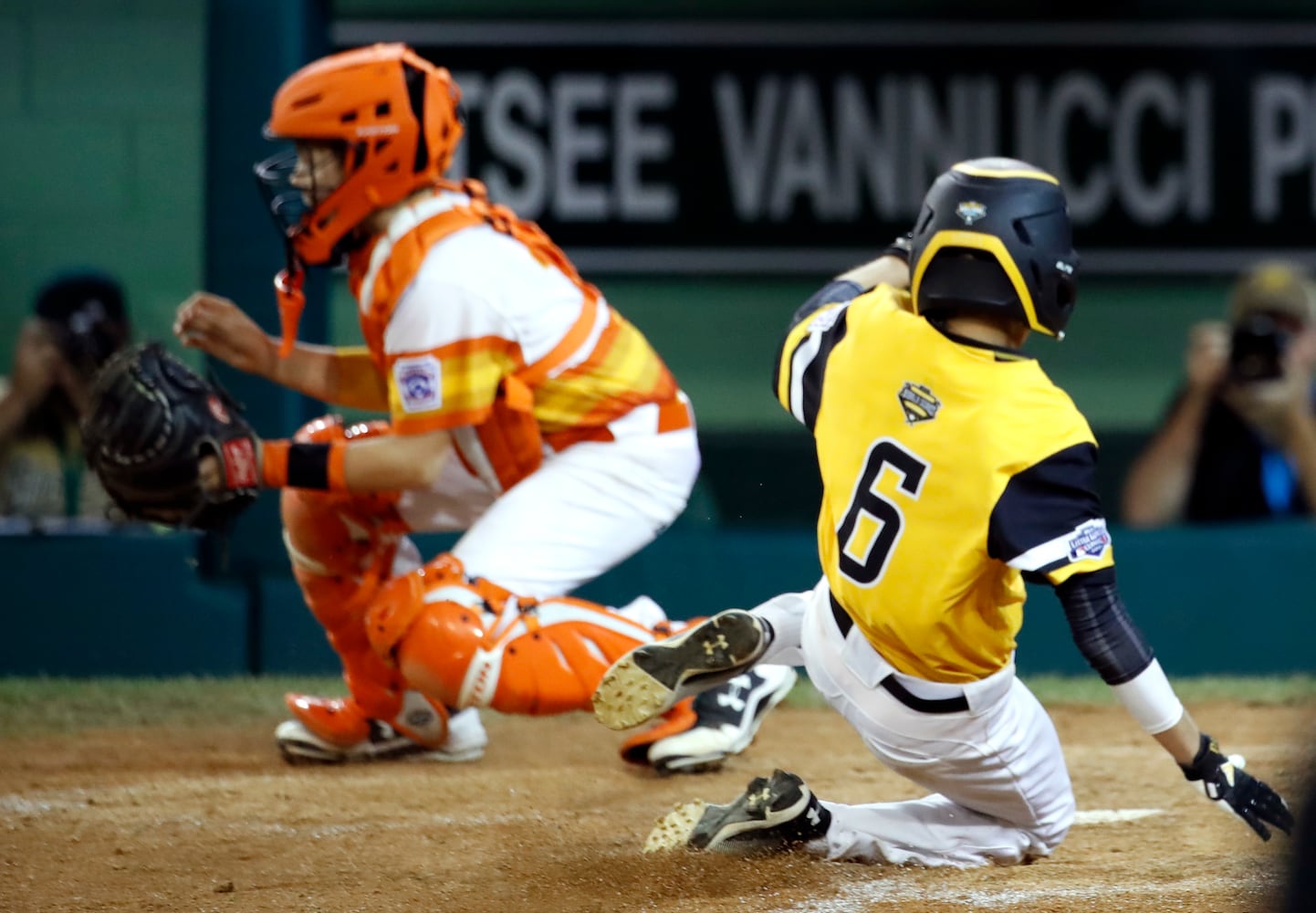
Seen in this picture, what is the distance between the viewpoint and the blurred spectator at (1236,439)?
234 inches

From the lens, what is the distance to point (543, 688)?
12.1 feet

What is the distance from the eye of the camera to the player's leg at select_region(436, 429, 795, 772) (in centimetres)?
387

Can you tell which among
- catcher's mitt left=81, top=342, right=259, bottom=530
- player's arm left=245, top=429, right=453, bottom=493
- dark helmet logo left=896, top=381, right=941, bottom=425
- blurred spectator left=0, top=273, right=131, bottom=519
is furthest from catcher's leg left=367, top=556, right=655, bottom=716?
blurred spectator left=0, top=273, right=131, bottom=519

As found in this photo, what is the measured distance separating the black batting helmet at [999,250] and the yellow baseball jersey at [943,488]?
82 mm

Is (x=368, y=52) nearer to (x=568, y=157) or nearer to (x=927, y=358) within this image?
(x=927, y=358)

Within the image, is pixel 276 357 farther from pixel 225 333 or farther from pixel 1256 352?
pixel 1256 352

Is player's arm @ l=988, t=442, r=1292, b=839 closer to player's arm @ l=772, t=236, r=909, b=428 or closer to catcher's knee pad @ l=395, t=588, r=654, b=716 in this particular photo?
player's arm @ l=772, t=236, r=909, b=428

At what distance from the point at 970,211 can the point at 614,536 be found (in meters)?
1.44

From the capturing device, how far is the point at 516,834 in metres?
3.48

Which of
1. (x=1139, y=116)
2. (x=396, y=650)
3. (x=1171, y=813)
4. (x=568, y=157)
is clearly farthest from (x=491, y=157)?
(x=1171, y=813)

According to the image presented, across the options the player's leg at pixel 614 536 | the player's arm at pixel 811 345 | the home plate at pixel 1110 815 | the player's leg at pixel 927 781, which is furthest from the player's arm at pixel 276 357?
the home plate at pixel 1110 815

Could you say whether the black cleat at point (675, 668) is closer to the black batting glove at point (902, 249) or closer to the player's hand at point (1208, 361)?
the black batting glove at point (902, 249)

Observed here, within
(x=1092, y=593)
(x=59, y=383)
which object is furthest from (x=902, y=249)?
(x=59, y=383)

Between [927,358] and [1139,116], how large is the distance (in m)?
4.65
